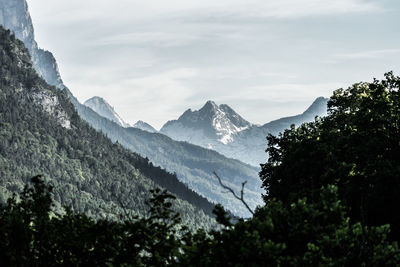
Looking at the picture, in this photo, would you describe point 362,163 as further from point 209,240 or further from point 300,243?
point 209,240

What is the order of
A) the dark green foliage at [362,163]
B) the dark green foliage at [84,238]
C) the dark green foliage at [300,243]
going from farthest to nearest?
the dark green foliage at [362,163] < the dark green foliage at [84,238] < the dark green foliage at [300,243]

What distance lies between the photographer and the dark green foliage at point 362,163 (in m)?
33.0

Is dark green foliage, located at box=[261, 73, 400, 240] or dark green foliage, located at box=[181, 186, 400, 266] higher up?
dark green foliage, located at box=[261, 73, 400, 240]

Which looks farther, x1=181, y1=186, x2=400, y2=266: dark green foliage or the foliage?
the foliage

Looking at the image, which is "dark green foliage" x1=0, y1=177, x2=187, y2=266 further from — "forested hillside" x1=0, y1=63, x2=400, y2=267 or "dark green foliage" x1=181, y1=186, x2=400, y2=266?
"dark green foliage" x1=181, y1=186, x2=400, y2=266

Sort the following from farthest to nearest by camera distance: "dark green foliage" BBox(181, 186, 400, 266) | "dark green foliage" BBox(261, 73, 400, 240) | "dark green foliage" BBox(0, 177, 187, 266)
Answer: "dark green foliage" BBox(261, 73, 400, 240), "dark green foliage" BBox(0, 177, 187, 266), "dark green foliage" BBox(181, 186, 400, 266)

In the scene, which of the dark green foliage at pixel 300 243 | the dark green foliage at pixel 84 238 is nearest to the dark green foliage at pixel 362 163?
the dark green foliage at pixel 300 243

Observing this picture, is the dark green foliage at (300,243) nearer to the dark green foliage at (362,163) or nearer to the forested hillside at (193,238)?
the forested hillside at (193,238)

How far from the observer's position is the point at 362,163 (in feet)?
126

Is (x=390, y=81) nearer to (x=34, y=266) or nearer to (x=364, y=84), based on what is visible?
(x=364, y=84)

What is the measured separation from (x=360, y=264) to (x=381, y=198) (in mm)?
17696

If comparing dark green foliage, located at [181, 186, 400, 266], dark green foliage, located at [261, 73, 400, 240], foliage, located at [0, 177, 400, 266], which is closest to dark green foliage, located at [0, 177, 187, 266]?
foliage, located at [0, 177, 400, 266]

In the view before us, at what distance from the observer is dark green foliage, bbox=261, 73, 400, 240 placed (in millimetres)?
33000

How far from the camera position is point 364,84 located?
217 ft
